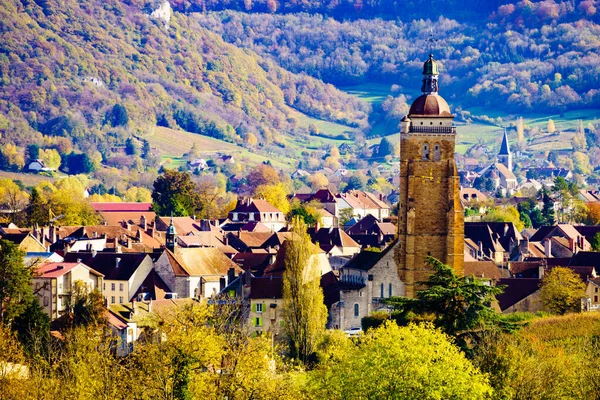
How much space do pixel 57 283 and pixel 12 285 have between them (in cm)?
798

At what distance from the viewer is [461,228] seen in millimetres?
76625

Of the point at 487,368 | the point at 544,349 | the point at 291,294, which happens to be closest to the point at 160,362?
the point at 487,368

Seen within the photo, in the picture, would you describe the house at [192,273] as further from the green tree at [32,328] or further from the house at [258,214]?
the house at [258,214]

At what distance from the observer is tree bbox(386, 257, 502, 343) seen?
200ft

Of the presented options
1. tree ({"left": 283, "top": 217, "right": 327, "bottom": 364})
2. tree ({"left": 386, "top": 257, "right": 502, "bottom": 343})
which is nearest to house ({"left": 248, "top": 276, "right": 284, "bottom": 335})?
tree ({"left": 283, "top": 217, "right": 327, "bottom": 364})

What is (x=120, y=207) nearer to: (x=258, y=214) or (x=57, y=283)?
(x=258, y=214)

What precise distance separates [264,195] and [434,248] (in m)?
90.1

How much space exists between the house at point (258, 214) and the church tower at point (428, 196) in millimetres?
66061

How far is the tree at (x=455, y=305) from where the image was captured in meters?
60.9

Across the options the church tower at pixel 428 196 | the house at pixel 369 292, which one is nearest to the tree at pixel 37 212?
the house at pixel 369 292

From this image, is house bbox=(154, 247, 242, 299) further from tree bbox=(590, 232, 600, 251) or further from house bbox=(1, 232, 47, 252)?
tree bbox=(590, 232, 600, 251)

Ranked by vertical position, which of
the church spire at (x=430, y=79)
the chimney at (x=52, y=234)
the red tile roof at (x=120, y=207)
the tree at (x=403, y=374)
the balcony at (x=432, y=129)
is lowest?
the tree at (x=403, y=374)

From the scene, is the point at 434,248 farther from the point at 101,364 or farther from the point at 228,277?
the point at 101,364

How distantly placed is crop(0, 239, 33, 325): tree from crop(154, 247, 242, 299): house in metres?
14.7
